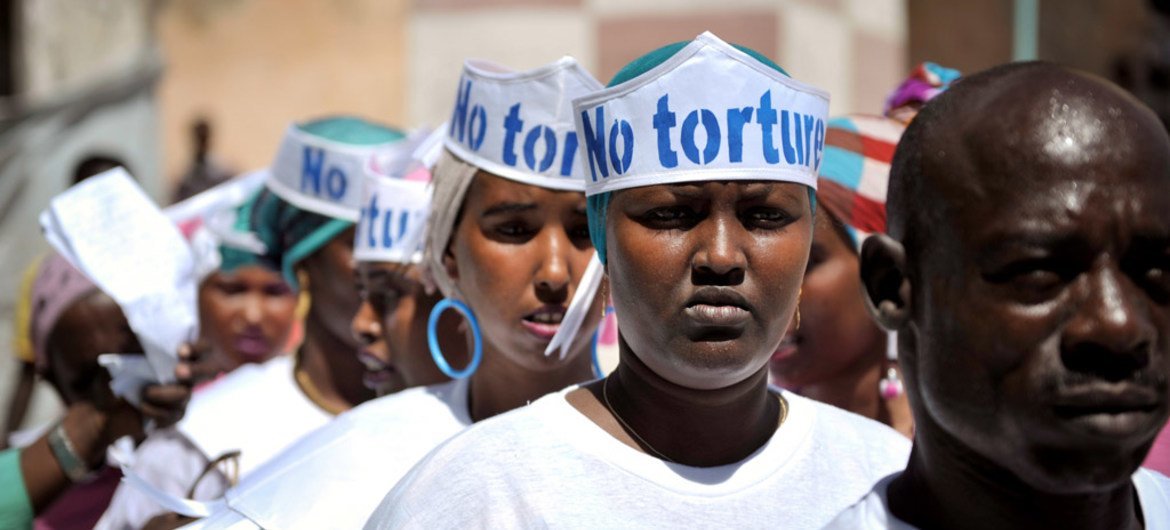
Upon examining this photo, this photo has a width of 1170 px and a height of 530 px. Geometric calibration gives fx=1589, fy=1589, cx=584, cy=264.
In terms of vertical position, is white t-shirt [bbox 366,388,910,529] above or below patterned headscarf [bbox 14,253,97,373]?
above

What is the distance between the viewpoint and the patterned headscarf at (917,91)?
12.8 feet

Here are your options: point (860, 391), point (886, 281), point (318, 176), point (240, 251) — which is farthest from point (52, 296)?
point (886, 281)

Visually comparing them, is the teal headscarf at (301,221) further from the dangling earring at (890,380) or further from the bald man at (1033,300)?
the bald man at (1033,300)

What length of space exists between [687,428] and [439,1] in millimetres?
6708

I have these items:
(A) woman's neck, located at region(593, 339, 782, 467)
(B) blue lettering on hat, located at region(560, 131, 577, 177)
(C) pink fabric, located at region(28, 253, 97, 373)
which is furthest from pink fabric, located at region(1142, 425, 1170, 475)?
(C) pink fabric, located at region(28, 253, 97, 373)

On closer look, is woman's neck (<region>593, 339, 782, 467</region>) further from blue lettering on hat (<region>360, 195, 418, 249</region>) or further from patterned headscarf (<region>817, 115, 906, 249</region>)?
blue lettering on hat (<region>360, 195, 418, 249</region>)

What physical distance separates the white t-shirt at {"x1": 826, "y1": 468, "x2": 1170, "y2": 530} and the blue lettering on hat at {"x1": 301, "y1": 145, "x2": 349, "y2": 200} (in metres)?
3.04

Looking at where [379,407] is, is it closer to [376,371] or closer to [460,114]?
[460,114]

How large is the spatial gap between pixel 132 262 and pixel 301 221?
808mm

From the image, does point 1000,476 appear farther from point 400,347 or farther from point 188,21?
point 188,21

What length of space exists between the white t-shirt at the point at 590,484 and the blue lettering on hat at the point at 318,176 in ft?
7.75

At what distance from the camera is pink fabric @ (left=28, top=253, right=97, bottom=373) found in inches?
192

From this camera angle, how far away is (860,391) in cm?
381

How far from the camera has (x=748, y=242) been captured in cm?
258
